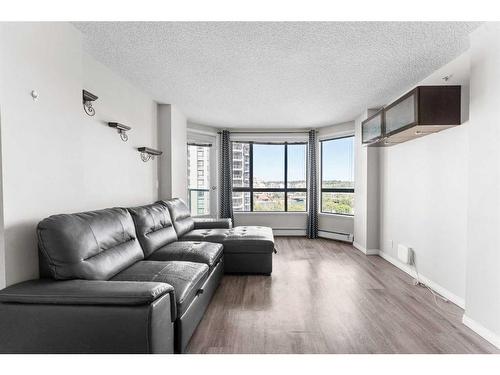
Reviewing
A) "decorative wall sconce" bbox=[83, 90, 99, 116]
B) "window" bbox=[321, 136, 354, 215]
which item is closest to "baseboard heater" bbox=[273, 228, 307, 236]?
"window" bbox=[321, 136, 354, 215]

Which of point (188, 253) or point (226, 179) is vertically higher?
point (226, 179)

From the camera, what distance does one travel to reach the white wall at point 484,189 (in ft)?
6.21

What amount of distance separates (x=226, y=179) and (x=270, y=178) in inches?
41.3

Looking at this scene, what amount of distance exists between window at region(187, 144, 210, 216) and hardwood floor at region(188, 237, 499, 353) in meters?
2.45

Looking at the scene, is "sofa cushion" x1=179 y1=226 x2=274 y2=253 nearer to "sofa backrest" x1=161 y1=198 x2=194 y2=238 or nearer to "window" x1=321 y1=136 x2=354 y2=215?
"sofa backrest" x1=161 y1=198 x2=194 y2=238

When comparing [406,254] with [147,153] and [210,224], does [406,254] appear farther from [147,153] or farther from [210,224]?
[147,153]

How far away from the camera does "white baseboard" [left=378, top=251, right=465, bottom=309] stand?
257 cm

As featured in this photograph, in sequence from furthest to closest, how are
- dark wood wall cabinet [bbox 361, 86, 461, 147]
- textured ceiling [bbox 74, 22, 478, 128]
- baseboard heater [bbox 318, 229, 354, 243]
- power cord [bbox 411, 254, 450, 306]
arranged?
1. baseboard heater [bbox 318, 229, 354, 243]
2. power cord [bbox 411, 254, 450, 306]
3. dark wood wall cabinet [bbox 361, 86, 461, 147]
4. textured ceiling [bbox 74, 22, 478, 128]

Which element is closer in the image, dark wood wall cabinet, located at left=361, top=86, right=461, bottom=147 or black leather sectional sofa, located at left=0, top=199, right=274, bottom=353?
black leather sectional sofa, located at left=0, top=199, right=274, bottom=353

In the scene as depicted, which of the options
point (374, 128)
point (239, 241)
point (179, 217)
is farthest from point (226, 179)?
point (374, 128)

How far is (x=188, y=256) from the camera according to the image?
2.55m

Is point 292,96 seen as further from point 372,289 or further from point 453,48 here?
point 372,289

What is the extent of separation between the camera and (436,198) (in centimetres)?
291

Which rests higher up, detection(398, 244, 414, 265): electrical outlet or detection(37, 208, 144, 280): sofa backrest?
detection(37, 208, 144, 280): sofa backrest
